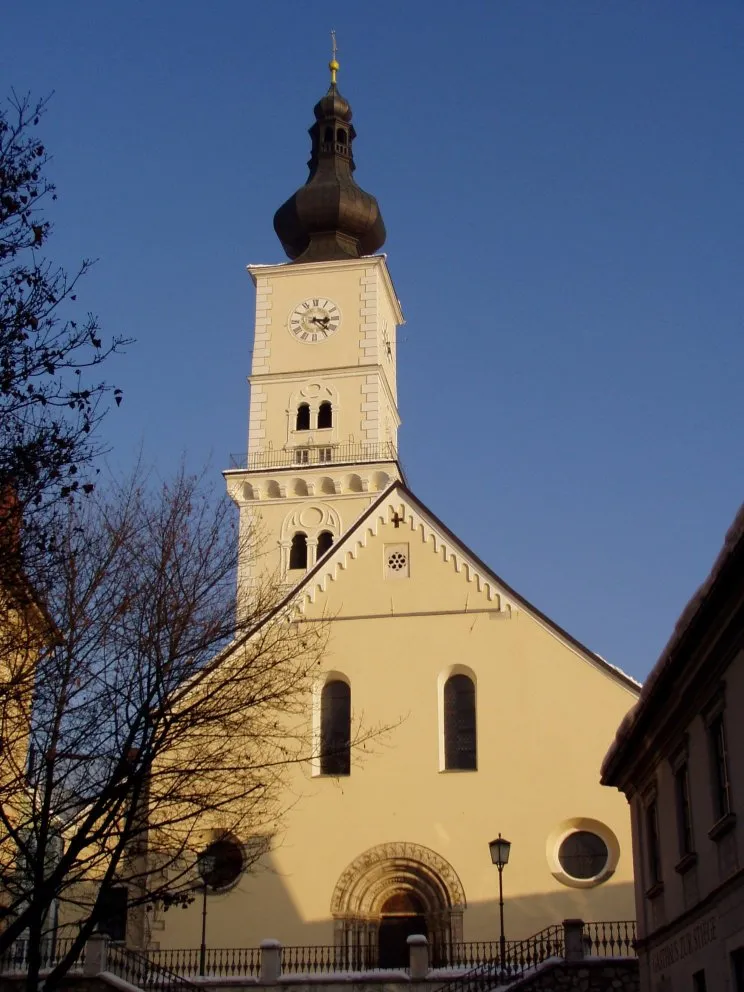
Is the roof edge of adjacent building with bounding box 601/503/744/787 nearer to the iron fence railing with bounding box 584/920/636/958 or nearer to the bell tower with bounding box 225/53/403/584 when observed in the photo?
the iron fence railing with bounding box 584/920/636/958

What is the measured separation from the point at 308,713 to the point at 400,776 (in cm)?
246

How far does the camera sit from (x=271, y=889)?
28938 millimetres

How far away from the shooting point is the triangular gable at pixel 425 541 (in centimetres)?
3095

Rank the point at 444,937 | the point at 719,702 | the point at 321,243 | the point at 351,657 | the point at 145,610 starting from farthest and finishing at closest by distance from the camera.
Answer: the point at 321,243 → the point at 351,657 → the point at 444,937 → the point at 145,610 → the point at 719,702

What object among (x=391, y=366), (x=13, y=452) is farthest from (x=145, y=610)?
(x=391, y=366)

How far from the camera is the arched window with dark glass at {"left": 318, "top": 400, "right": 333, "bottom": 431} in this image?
4903 centimetres

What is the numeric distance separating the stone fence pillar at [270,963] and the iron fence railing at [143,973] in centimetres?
133

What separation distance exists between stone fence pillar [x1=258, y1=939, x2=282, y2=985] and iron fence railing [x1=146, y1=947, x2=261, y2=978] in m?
1.12

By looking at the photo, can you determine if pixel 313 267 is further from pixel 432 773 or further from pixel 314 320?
pixel 432 773

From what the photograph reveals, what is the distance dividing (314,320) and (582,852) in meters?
27.9

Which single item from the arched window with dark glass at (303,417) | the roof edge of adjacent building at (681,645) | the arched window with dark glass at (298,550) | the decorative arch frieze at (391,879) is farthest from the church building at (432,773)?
the arched window with dark glass at (303,417)

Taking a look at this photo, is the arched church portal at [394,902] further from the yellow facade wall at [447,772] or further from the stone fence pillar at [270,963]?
the stone fence pillar at [270,963]

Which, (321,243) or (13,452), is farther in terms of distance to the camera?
(321,243)

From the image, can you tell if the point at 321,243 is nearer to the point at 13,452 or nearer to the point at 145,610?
the point at 145,610
